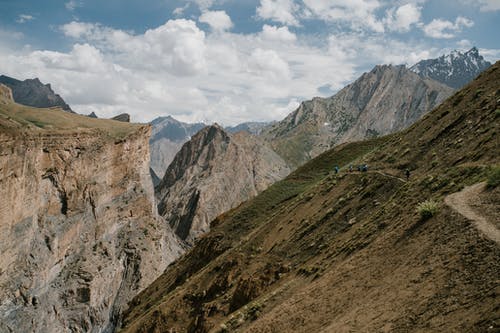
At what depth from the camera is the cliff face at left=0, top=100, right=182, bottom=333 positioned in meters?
65.6

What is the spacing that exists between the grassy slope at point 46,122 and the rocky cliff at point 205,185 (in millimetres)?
59826

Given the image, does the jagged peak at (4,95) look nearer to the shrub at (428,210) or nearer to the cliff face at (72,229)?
the cliff face at (72,229)

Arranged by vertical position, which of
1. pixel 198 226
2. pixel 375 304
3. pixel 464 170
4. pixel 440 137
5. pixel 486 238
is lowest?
pixel 198 226

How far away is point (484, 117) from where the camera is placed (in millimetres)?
25000

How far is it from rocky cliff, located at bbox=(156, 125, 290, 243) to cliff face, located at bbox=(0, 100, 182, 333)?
170 ft

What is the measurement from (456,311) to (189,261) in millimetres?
39686

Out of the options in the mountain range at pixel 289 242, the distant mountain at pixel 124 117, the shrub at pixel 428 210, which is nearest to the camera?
the mountain range at pixel 289 242

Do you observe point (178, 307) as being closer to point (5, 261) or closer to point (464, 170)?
point (464, 170)

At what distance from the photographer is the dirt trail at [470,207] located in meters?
13.5

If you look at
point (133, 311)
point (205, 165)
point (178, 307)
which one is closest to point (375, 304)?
point (178, 307)


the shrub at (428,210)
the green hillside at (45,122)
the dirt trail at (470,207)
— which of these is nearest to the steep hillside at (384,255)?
the shrub at (428,210)

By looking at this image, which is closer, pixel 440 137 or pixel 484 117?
pixel 484 117

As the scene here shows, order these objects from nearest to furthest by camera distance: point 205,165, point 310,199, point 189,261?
point 310,199, point 189,261, point 205,165

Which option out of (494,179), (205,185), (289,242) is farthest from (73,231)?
(205,185)
